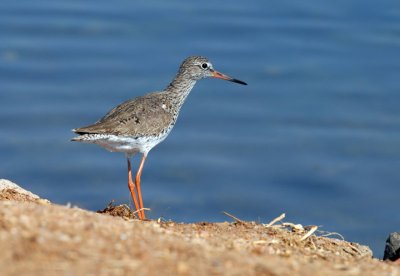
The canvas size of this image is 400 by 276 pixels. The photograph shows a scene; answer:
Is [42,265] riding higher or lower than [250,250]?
lower

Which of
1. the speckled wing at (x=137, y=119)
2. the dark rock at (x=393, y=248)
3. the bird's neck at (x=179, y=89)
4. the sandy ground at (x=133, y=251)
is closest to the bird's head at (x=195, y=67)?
Result: the bird's neck at (x=179, y=89)

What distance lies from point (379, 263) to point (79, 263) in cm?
274

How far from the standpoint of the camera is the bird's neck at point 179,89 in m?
10.5

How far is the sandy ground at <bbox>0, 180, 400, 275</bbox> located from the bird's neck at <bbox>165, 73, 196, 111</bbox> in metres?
3.36

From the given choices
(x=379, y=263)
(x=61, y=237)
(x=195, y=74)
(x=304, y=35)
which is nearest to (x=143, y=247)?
(x=61, y=237)

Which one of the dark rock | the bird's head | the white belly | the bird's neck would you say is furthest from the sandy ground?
the bird's head

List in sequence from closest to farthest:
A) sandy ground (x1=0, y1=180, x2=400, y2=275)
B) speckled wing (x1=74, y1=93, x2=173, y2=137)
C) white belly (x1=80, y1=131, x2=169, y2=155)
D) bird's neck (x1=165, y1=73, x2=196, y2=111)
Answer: sandy ground (x1=0, y1=180, x2=400, y2=275) < white belly (x1=80, y1=131, x2=169, y2=155) < speckled wing (x1=74, y1=93, x2=173, y2=137) < bird's neck (x1=165, y1=73, x2=196, y2=111)

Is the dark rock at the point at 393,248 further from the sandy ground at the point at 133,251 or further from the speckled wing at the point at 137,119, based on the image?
the speckled wing at the point at 137,119

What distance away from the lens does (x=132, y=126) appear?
31.5 feet

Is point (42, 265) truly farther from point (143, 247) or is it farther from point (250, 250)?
point (250, 250)

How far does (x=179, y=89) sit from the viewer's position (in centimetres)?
1066

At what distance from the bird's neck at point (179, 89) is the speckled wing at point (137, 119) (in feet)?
0.71

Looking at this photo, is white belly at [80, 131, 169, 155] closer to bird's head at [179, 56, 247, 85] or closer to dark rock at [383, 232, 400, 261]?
bird's head at [179, 56, 247, 85]

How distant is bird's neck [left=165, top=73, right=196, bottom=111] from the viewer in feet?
34.4
